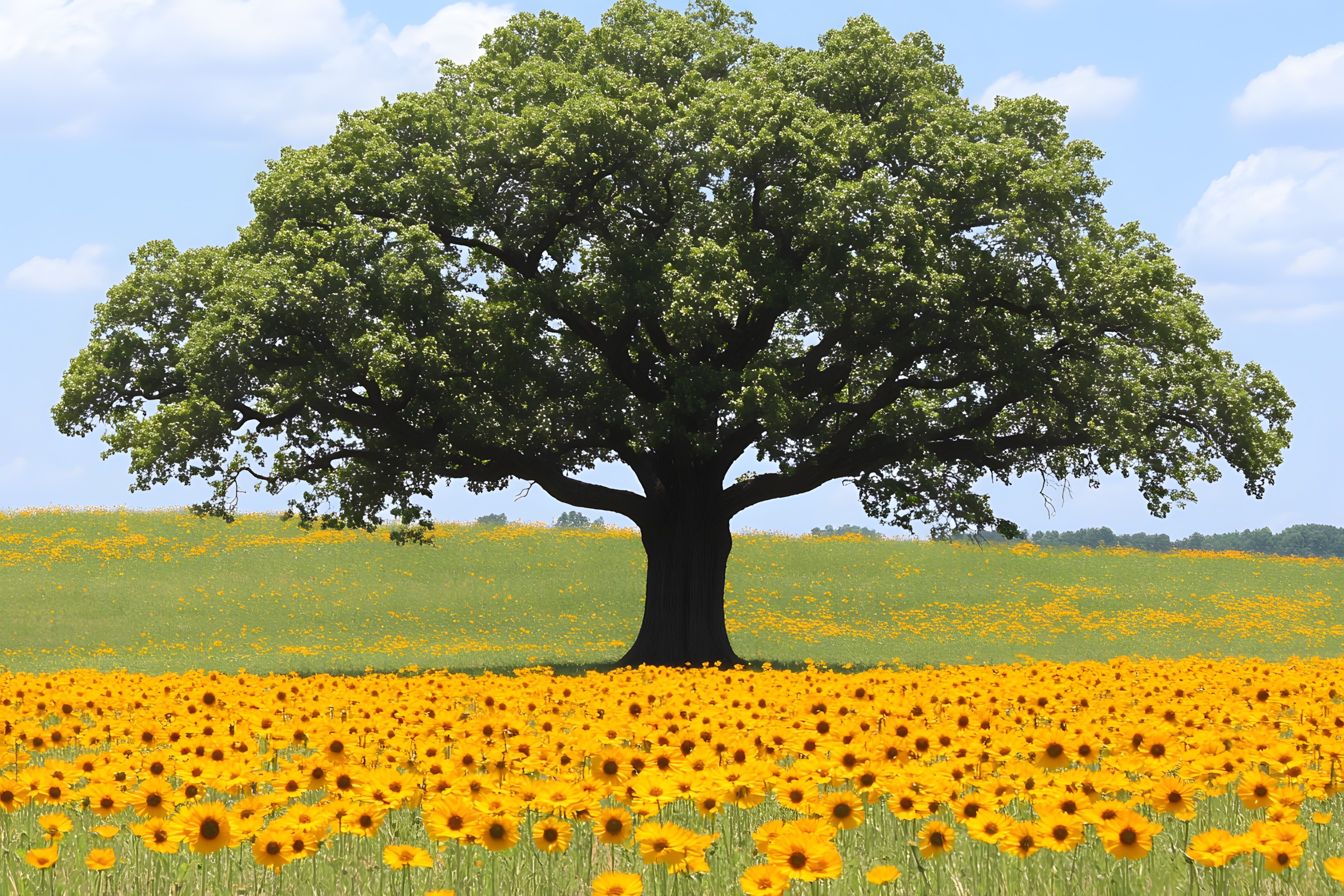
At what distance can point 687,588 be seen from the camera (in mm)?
24812

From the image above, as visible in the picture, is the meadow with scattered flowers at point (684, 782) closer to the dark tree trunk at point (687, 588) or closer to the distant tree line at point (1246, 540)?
the dark tree trunk at point (687, 588)

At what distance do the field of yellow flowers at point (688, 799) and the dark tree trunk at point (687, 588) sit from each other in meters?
→ 15.2

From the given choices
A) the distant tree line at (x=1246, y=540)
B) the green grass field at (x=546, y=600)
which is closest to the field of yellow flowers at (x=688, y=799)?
the green grass field at (x=546, y=600)

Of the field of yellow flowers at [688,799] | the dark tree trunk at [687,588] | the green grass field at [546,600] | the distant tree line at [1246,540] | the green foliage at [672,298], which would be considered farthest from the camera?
the distant tree line at [1246,540]

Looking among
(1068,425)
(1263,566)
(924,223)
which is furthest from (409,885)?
(1263,566)

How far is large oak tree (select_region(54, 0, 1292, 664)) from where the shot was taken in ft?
66.8

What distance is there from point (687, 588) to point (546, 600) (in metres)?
16.4

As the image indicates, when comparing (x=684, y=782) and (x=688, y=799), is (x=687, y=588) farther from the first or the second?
(x=684, y=782)

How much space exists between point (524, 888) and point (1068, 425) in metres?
19.2

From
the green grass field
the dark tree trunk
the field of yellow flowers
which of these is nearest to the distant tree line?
the green grass field

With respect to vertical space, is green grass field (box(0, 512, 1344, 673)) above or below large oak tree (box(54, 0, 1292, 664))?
below

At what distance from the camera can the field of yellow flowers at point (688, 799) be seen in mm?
4840

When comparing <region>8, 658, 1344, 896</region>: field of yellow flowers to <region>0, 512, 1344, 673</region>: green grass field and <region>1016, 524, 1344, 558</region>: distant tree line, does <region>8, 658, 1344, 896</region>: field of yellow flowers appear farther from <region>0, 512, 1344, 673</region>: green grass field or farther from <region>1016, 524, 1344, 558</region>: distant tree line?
<region>1016, 524, 1344, 558</region>: distant tree line

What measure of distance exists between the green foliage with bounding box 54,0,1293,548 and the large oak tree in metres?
0.07
